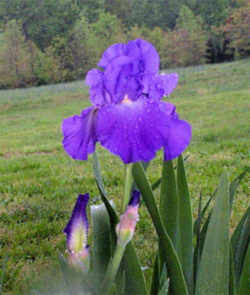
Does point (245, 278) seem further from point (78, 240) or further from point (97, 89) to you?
point (97, 89)

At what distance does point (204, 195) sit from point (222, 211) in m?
2.50

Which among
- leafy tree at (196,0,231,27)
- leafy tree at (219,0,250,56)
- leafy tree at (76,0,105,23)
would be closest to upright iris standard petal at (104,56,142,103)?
leafy tree at (219,0,250,56)

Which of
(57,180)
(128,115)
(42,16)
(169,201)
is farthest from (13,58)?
(128,115)

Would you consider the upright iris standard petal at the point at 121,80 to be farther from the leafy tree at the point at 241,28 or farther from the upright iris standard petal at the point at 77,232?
the leafy tree at the point at 241,28

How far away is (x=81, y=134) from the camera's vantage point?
1.88 feet

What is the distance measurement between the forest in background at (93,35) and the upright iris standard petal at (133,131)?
2377 centimetres

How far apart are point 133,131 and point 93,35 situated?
26.9m

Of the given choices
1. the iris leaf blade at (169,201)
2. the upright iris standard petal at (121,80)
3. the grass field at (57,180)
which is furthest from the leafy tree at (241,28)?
the upright iris standard petal at (121,80)

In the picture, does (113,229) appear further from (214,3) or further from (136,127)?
(214,3)

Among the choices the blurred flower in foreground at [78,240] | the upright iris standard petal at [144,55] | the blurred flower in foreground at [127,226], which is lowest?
the blurred flower in foreground at [78,240]

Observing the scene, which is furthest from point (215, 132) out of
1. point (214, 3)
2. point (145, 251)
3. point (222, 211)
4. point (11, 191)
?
point (214, 3)

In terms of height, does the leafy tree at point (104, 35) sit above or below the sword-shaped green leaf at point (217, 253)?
above

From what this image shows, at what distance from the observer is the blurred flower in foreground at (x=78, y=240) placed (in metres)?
0.59

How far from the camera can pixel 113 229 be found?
75cm
